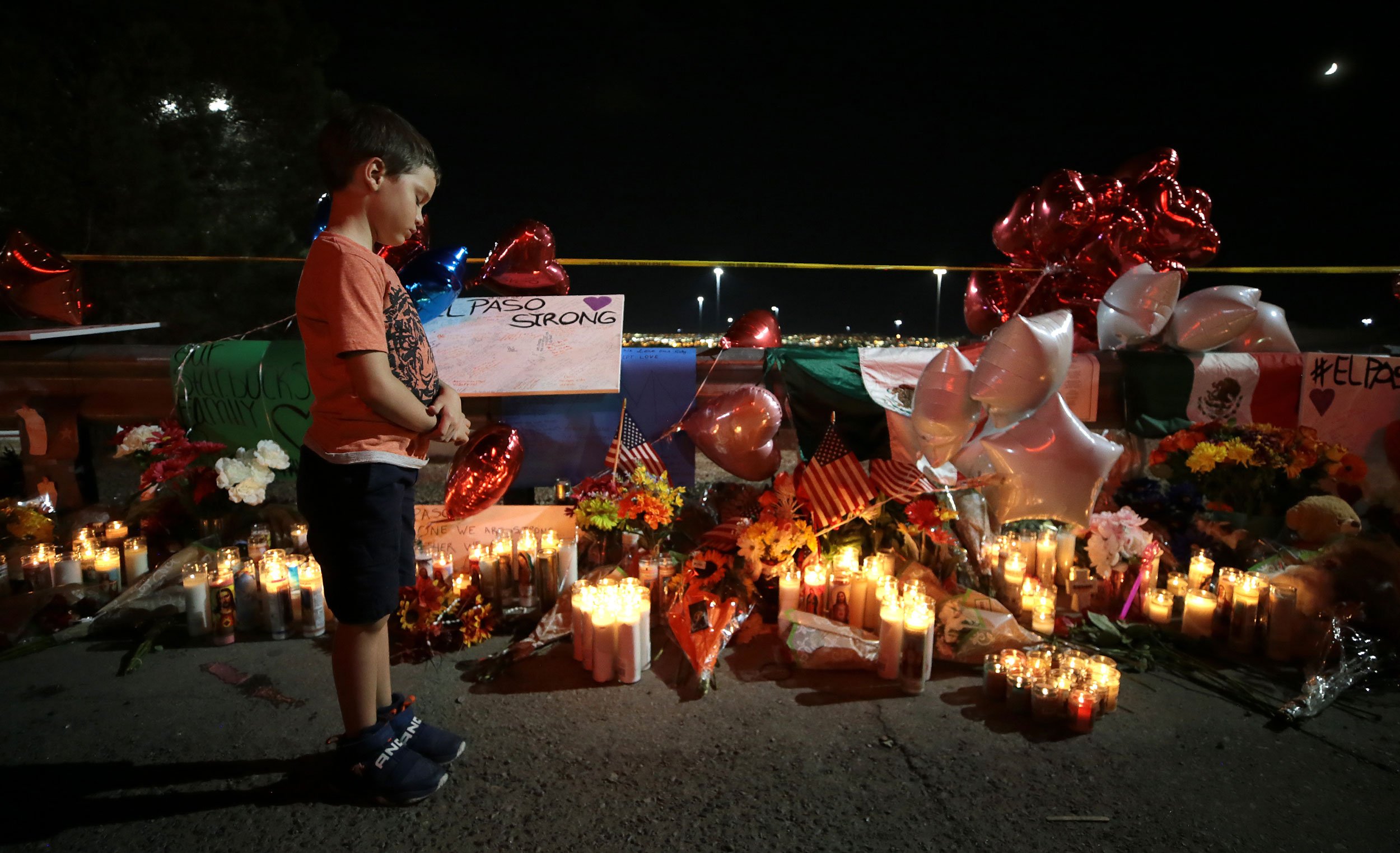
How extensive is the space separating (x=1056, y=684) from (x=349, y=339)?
9.08 ft

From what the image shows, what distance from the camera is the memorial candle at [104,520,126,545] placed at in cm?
413

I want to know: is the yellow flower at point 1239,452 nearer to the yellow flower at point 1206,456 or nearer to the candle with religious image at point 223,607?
the yellow flower at point 1206,456

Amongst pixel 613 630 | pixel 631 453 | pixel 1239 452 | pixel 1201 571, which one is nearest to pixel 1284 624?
pixel 1201 571

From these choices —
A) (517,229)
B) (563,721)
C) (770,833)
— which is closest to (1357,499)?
(770,833)

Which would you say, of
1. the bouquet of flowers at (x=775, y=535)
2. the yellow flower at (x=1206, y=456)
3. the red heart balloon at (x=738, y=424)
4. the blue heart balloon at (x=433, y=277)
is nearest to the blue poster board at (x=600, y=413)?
the red heart balloon at (x=738, y=424)

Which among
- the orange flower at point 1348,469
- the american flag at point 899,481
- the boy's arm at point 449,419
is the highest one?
the boy's arm at point 449,419

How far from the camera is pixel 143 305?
34.3ft

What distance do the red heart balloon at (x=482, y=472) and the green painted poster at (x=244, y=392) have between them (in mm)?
1003

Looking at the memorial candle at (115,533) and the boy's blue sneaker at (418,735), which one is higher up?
the memorial candle at (115,533)

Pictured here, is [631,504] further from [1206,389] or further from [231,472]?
[1206,389]

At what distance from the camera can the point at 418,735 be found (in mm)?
2406

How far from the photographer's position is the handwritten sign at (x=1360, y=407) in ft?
14.0

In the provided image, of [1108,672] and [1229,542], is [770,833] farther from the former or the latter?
[1229,542]

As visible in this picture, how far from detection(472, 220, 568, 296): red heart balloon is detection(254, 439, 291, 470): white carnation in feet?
5.01
